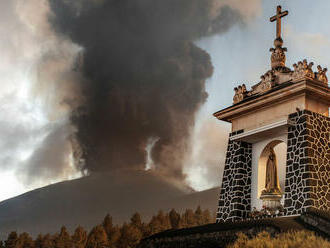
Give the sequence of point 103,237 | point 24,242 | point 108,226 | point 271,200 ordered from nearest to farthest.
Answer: point 271,200, point 103,237, point 24,242, point 108,226

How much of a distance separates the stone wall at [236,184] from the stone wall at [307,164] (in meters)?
2.17

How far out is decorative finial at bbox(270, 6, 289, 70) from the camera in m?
17.2

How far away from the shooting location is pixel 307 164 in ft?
46.1

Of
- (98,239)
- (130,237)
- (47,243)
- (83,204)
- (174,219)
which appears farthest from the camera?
(83,204)

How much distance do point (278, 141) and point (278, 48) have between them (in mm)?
3604

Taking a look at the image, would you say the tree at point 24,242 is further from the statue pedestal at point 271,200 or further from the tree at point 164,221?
the statue pedestal at point 271,200

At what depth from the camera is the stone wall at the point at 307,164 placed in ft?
45.3

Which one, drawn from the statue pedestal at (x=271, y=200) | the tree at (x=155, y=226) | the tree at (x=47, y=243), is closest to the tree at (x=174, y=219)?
the tree at (x=155, y=226)

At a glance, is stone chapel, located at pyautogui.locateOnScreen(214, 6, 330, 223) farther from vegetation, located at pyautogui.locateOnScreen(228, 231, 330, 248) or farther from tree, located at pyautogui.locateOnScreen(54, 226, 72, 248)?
tree, located at pyautogui.locateOnScreen(54, 226, 72, 248)

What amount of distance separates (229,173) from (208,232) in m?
5.25

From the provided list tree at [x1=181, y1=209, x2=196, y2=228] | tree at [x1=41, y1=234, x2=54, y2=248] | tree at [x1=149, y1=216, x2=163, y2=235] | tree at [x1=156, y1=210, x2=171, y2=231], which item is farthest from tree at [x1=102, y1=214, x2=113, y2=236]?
tree at [x1=181, y1=209, x2=196, y2=228]

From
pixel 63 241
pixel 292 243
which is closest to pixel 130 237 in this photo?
pixel 63 241

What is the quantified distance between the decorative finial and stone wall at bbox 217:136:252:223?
3197mm

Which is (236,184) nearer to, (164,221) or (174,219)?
(164,221)
